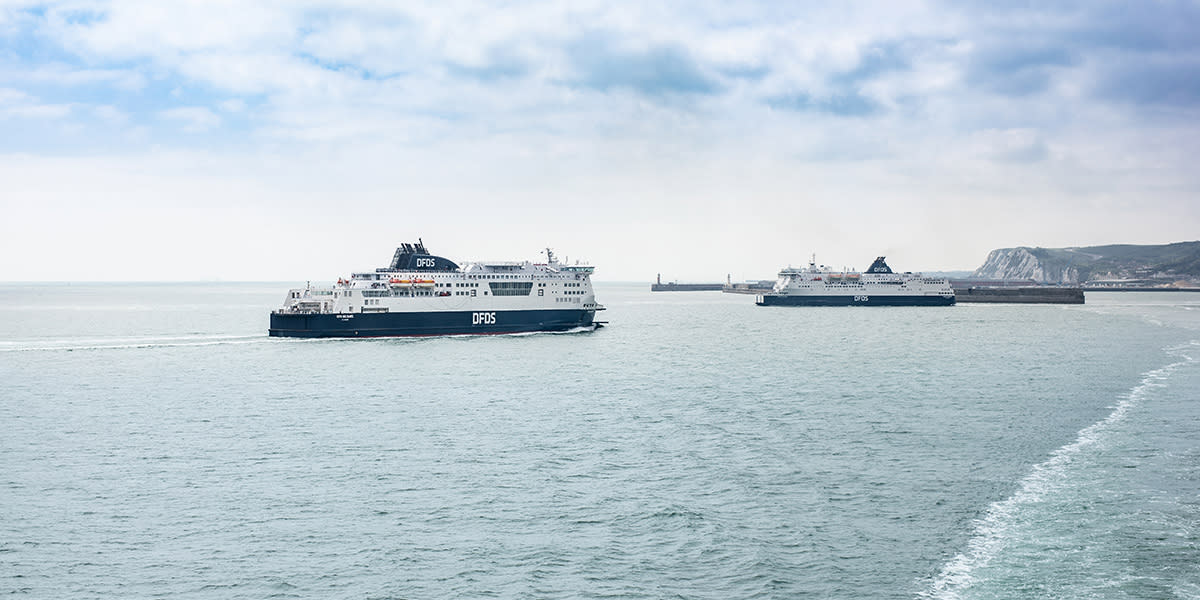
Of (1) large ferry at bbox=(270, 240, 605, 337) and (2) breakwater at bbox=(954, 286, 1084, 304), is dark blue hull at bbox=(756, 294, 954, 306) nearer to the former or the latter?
(2) breakwater at bbox=(954, 286, 1084, 304)

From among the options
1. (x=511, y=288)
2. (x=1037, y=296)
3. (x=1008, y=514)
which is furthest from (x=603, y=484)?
(x=1037, y=296)

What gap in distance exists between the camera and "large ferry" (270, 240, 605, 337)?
225 feet

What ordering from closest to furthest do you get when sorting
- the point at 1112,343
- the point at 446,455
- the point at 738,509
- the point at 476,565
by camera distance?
1. the point at 476,565
2. the point at 738,509
3. the point at 446,455
4. the point at 1112,343

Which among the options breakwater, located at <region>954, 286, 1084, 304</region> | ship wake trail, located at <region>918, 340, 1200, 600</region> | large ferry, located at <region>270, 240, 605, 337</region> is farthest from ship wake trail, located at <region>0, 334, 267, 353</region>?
breakwater, located at <region>954, 286, 1084, 304</region>

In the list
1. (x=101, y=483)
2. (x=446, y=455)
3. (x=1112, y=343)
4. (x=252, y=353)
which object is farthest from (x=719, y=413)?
(x=1112, y=343)

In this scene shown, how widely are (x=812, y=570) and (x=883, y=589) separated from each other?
4.52ft

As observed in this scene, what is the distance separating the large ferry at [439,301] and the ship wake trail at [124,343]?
404 centimetres

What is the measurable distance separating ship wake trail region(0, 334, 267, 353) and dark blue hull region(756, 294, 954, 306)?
91444mm

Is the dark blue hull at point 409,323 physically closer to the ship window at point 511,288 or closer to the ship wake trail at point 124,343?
the ship window at point 511,288

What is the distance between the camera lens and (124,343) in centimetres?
6588

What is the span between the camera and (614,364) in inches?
2057

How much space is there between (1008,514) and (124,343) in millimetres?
66935

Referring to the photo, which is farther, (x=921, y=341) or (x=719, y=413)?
(x=921, y=341)

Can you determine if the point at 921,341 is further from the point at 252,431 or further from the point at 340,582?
the point at 340,582
